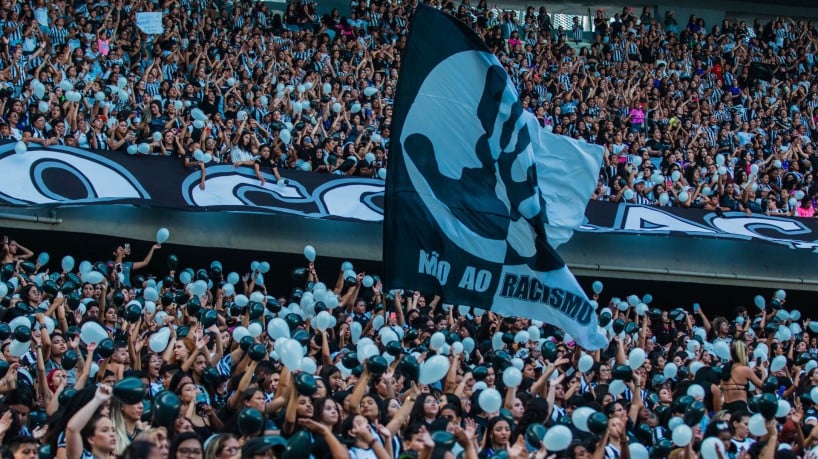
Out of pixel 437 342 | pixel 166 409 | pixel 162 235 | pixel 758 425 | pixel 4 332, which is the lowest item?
pixel 162 235

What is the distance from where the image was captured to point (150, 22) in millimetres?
17188

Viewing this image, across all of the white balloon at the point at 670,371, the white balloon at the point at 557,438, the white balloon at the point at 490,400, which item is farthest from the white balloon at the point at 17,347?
the white balloon at the point at 670,371

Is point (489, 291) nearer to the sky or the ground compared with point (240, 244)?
nearer to the sky

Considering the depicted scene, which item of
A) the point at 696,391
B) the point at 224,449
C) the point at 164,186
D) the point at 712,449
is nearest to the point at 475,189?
the point at 696,391

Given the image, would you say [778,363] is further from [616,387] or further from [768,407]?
[768,407]

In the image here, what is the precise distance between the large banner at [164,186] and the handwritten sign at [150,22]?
11.6 feet

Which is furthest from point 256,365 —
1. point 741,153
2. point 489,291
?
point 741,153

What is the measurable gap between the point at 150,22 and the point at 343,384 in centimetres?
1064

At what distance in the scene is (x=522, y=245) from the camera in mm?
8320

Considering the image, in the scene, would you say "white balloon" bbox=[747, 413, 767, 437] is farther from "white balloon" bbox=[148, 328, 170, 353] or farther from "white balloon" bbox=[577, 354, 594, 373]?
"white balloon" bbox=[148, 328, 170, 353]

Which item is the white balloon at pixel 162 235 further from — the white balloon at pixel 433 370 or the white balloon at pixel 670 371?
the white balloon at pixel 433 370

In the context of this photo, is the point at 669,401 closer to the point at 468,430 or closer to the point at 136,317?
the point at 468,430

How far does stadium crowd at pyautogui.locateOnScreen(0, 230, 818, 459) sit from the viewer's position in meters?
5.76

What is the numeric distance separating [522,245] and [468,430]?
242cm
